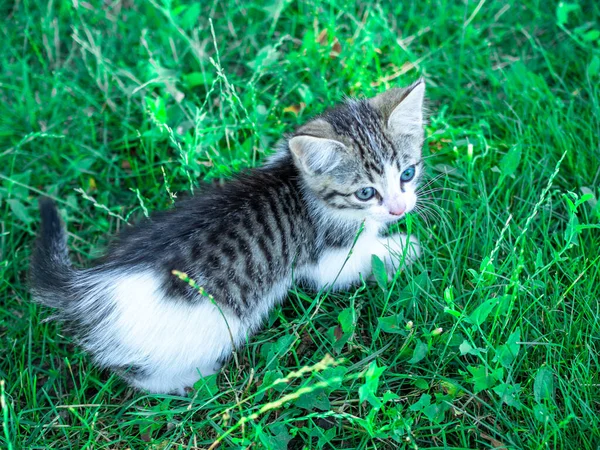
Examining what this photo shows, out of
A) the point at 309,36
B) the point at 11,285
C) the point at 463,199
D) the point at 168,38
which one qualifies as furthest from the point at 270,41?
the point at 11,285

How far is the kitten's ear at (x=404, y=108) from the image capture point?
2.58 meters

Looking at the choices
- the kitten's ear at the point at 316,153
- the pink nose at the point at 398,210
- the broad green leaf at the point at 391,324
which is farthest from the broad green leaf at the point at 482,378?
the kitten's ear at the point at 316,153

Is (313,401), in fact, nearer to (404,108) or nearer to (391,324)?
(391,324)

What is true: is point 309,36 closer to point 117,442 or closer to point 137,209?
point 137,209

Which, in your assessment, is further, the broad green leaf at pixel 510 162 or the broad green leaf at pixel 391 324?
the broad green leaf at pixel 510 162

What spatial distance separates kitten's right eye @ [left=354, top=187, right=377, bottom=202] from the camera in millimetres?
2660

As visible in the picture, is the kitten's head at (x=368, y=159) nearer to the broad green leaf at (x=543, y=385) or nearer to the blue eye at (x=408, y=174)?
the blue eye at (x=408, y=174)

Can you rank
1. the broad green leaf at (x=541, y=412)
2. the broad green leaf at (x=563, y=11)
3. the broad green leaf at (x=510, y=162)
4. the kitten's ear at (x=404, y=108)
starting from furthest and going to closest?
1. the broad green leaf at (x=563, y=11)
2. the broad green leaf at (x=510, y=162)
3. the kitten's ear at (x=404, y=108)
4. the broad green leaf at (x=541, y=412)

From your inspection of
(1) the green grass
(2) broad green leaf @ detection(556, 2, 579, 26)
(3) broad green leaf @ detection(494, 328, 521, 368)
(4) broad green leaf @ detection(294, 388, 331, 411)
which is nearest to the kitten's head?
(1) the green grass

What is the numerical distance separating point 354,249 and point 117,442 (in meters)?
1.31

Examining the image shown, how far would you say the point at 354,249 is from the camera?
9.20 feet

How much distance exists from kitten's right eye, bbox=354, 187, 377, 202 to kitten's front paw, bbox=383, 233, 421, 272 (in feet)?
0.82

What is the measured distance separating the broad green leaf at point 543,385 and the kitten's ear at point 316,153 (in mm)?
1153

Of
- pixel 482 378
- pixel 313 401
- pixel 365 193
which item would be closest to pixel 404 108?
pixel 365 193
